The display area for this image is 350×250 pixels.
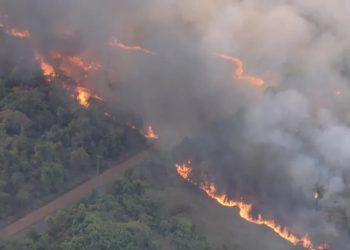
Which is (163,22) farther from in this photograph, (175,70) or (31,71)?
(31,71)

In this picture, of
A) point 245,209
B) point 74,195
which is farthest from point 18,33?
point 245,209

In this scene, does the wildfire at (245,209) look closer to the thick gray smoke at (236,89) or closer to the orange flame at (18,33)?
the thick gray smoke at (236,89)

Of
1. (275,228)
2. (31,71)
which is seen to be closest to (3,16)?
(31,71)

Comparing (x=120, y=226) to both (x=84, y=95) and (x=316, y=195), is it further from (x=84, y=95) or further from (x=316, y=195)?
(x=84, y=95)

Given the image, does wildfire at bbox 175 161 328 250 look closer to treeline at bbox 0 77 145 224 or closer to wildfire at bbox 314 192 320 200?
wildfire at bbox 314 192 320 200

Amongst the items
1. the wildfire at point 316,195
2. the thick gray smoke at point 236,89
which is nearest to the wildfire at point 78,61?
the thick gray smoke at point 236,89

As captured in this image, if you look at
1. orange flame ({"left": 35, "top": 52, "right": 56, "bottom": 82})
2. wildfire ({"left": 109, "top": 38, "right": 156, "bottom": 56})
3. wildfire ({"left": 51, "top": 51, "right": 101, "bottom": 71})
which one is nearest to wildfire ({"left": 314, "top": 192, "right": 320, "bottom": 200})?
wildfire ({"left": 109, "top": 38, "right": 156, "bottom": 56})
